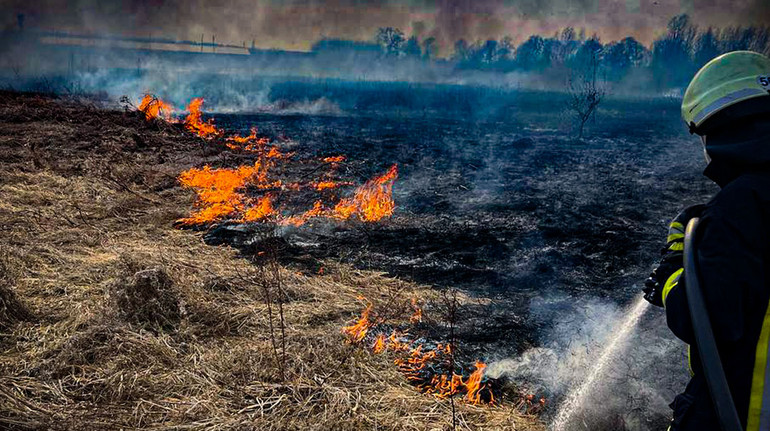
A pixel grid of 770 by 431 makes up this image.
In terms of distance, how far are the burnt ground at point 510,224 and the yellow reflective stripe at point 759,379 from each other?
2870 millimetres

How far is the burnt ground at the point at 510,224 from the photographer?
5.88m

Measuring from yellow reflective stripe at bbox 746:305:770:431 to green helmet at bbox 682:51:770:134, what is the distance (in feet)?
2.33

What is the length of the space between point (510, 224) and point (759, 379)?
7519 mm

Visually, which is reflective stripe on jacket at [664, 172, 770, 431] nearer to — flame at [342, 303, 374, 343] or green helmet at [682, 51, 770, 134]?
green helmet at [682, 51, 770, 134]

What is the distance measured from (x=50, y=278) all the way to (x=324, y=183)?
7213 millimetres

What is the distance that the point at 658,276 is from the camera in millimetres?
1736

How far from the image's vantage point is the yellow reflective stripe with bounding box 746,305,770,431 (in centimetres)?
141

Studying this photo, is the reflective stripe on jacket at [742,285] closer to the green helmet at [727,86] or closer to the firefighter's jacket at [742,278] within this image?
the firefighter's jacket at [742,278]

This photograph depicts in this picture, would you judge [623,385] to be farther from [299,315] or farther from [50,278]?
[50,278]

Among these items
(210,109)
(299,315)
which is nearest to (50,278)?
(299,315)

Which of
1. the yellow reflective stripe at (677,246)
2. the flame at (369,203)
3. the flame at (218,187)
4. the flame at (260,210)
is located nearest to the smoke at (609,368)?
the yellow reflective stripe at (677,246)

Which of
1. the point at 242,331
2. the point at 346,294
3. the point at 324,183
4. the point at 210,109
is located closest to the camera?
the point at 242,331

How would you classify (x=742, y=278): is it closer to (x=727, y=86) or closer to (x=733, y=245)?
(x=733, y=245)

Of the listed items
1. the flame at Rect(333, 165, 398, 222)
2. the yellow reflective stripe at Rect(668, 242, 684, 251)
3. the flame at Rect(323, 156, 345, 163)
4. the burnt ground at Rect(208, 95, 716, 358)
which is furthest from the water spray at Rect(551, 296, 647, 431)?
the flame at Rect(323, 156, 345, 163)
